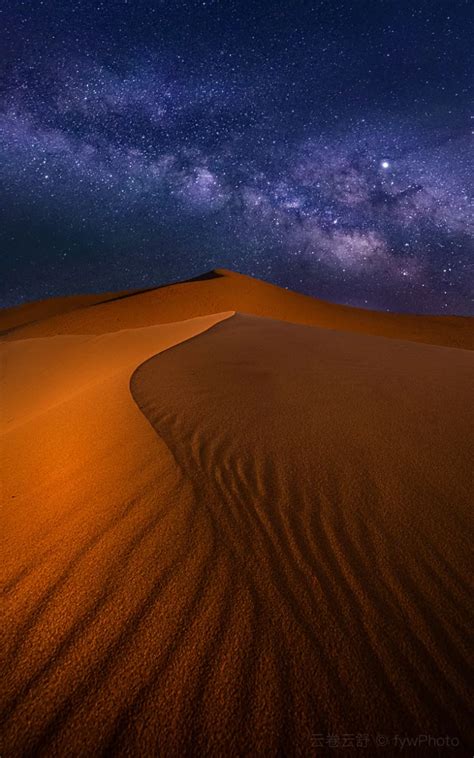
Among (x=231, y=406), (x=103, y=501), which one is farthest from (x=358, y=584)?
(x=231, y=406)

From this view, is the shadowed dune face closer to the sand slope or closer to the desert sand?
the desert sand

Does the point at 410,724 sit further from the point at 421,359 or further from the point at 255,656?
the point at 421,359

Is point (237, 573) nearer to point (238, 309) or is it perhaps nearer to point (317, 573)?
point (317, 573)

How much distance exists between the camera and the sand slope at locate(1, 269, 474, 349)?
18922mm

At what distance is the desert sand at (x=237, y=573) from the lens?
1.22 metres

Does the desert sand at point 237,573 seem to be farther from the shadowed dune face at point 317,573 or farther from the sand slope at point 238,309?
the sand slope at point 238,309

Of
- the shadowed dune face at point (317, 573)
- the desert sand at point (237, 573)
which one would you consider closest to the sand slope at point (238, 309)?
the desert sand at point (237, 573)

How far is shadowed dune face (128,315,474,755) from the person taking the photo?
1229mm

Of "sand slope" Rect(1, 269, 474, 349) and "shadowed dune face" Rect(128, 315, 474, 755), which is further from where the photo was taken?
"sand slope" Rect(1, 269, 474, 349)

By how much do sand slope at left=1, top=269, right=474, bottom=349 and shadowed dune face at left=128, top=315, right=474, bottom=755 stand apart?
15719 millimetres

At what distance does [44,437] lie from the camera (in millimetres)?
3568

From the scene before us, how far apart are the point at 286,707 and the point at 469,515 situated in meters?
1.64

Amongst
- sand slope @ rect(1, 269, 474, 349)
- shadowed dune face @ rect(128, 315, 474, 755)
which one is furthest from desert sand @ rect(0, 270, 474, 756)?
sand slope @ rect(1, 269, 474, 349)

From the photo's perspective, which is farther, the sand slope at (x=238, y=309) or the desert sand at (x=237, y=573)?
the sand slope at (x=238, y=309)
